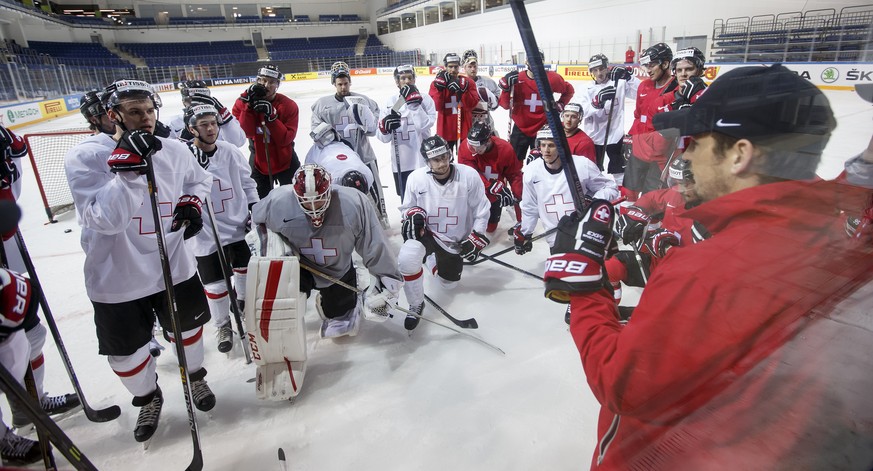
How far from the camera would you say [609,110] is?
4.49m

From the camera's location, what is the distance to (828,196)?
50 centimetres

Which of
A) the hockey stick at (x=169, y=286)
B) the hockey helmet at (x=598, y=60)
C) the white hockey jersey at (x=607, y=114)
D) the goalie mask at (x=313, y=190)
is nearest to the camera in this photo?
the hockey stick at (x=169, y=286)

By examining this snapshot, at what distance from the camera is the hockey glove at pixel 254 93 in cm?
381

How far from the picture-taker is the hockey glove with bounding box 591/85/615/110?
168 inches

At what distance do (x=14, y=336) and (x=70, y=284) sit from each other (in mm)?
2692

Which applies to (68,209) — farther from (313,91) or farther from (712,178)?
(313,91)

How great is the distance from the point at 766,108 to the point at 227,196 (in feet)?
9.50

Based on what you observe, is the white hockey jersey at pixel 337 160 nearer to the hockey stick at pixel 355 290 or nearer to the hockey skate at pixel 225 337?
the hockey stick at pixel 355 290

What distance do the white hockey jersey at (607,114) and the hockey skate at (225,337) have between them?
3.67 m

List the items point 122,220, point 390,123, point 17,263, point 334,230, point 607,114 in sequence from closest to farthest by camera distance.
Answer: point 122,220 → point 17,263 → point 334,230 → point 390,123 → point 607,114

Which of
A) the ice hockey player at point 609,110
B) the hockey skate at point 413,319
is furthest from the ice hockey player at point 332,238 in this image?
the ice hockey player at point 609,110

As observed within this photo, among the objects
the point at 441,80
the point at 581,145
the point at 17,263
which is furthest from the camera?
the point at 441,80

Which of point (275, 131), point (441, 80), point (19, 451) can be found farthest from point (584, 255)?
point (441, 80)

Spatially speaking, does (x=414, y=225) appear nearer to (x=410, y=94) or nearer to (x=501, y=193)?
(x=501, y=193)
